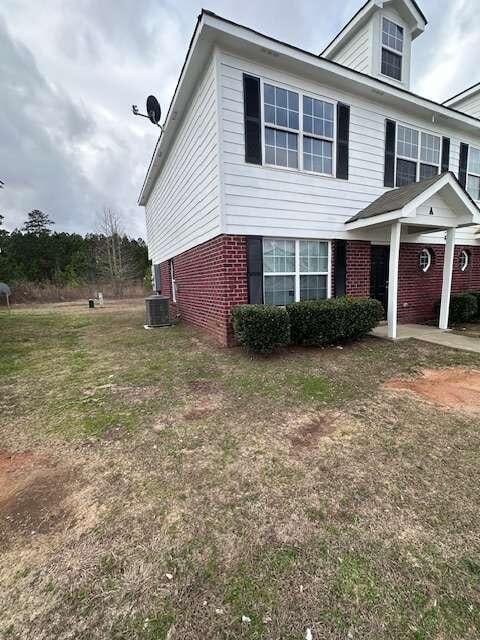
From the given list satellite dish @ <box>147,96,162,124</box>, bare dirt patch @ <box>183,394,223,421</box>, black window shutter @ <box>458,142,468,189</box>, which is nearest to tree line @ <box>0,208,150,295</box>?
satellite dish @ <box>147,96,162,124</box>

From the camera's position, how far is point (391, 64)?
8703 millimetres

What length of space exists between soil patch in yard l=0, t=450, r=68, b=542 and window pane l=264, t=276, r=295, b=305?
4981 millimetres

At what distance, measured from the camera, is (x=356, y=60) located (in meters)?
8.80

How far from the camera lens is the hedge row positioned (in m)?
5.30

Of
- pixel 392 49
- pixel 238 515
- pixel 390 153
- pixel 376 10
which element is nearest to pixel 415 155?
pixel 390 153

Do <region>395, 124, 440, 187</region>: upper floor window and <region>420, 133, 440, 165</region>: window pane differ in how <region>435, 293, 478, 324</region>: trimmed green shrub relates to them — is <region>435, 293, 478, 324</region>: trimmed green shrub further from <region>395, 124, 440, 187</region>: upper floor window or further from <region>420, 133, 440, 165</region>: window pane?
<region>420, 133, 440, 165</region>: window pane

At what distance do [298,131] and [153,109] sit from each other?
466 centimetres

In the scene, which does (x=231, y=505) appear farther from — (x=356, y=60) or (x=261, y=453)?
(x=356, y=60)

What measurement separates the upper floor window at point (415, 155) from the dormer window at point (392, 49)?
85.2 inches

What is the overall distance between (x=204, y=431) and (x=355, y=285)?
6035 mm

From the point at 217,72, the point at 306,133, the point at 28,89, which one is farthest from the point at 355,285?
the point at 28,89

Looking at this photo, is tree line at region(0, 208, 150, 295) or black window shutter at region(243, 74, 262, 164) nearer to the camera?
black window shutter at region(243, 74, 262, 164)

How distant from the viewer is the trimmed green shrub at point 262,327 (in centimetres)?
524

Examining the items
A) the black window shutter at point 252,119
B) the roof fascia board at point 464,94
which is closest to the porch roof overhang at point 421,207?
the black window shutter at point 252,119
